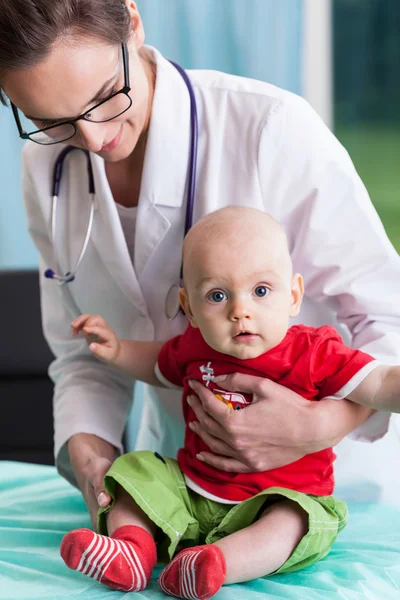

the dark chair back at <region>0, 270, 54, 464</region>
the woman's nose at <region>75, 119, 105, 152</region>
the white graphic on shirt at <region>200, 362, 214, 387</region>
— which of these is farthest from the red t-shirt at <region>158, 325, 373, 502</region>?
the dark chair back at <region>0, 270, 54, 464</region>

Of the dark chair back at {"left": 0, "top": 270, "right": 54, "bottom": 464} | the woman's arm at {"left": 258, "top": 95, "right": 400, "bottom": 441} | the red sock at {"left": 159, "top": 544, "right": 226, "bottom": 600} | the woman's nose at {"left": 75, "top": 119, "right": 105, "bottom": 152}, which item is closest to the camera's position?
the red sock at {"left": 159, "top": 544, "right": 226, "bottom": 600}

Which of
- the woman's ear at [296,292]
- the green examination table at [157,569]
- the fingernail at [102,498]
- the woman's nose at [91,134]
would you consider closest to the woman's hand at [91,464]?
the fingernail at [102,498]

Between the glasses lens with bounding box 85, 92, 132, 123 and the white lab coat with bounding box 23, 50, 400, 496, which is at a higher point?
the glasses lens with bounding box 85, 92, 132, 123

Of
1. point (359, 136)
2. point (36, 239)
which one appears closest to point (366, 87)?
point (359, 136)

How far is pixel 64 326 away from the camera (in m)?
1.82

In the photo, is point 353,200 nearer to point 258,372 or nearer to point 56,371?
point 258,372

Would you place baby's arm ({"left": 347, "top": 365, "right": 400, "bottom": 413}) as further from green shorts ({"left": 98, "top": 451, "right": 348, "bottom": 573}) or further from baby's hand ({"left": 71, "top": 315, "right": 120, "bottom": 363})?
baby's hand ({"left": 71, "top": 315, "right": 120, "bottom": 363})

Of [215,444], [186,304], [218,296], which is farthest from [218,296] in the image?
[215,444]

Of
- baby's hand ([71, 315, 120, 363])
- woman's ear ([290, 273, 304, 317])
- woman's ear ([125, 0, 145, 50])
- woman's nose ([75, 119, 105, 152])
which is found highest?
woman's ear ([125, 0, 145, 50])

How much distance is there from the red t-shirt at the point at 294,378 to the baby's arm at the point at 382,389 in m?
0.02

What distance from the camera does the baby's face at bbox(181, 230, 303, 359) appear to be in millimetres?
1291

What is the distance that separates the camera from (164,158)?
1541 millimetres

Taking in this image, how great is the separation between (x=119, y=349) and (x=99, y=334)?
54 millimetres

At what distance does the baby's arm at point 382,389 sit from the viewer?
4.16ft
